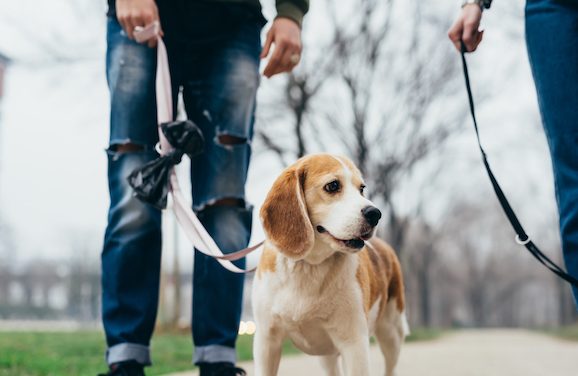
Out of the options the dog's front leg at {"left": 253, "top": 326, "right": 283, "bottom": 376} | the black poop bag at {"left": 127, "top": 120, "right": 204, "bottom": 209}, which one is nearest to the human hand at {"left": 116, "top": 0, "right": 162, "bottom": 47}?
the black poop bag at {"left": 127, "top": 120, "right": 204, "bottom": 209}

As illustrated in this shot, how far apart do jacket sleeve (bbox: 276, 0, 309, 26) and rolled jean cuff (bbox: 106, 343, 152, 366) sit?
65.7 inches

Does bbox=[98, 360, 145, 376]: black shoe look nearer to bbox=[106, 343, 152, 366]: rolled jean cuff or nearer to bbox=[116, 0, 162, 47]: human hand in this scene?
bbox=[106, 343, 152, 366]: rolled jean cuff

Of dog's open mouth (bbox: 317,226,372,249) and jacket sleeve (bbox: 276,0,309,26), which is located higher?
jacket sleeve (bbox: 276,0,309,26)

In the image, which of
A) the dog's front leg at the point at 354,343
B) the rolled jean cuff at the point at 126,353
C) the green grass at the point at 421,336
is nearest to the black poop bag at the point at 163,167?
the rolled jean cuff at the point at 126,353

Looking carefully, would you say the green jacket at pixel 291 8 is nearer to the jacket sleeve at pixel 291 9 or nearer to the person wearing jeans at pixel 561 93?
the jacket sleeve at pixel 291 9

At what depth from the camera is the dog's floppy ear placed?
2.50 metres

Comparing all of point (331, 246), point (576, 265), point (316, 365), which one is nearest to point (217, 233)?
point (331, 246)

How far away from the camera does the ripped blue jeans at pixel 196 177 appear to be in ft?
9.17

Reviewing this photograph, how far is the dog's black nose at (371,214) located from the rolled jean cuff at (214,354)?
0.89 meters

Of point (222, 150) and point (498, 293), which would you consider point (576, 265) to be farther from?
point (498, 293)

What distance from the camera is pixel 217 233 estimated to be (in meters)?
2.96

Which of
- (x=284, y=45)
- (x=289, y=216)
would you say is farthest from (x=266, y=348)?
(x=284, y=45)

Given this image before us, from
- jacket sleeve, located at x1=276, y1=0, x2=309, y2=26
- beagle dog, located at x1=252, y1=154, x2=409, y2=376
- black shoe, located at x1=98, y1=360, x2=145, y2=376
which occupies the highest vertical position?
jacket sleeve, located at x1=276, y1=0, x2=309, y2=26

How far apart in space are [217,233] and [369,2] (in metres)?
13.0
